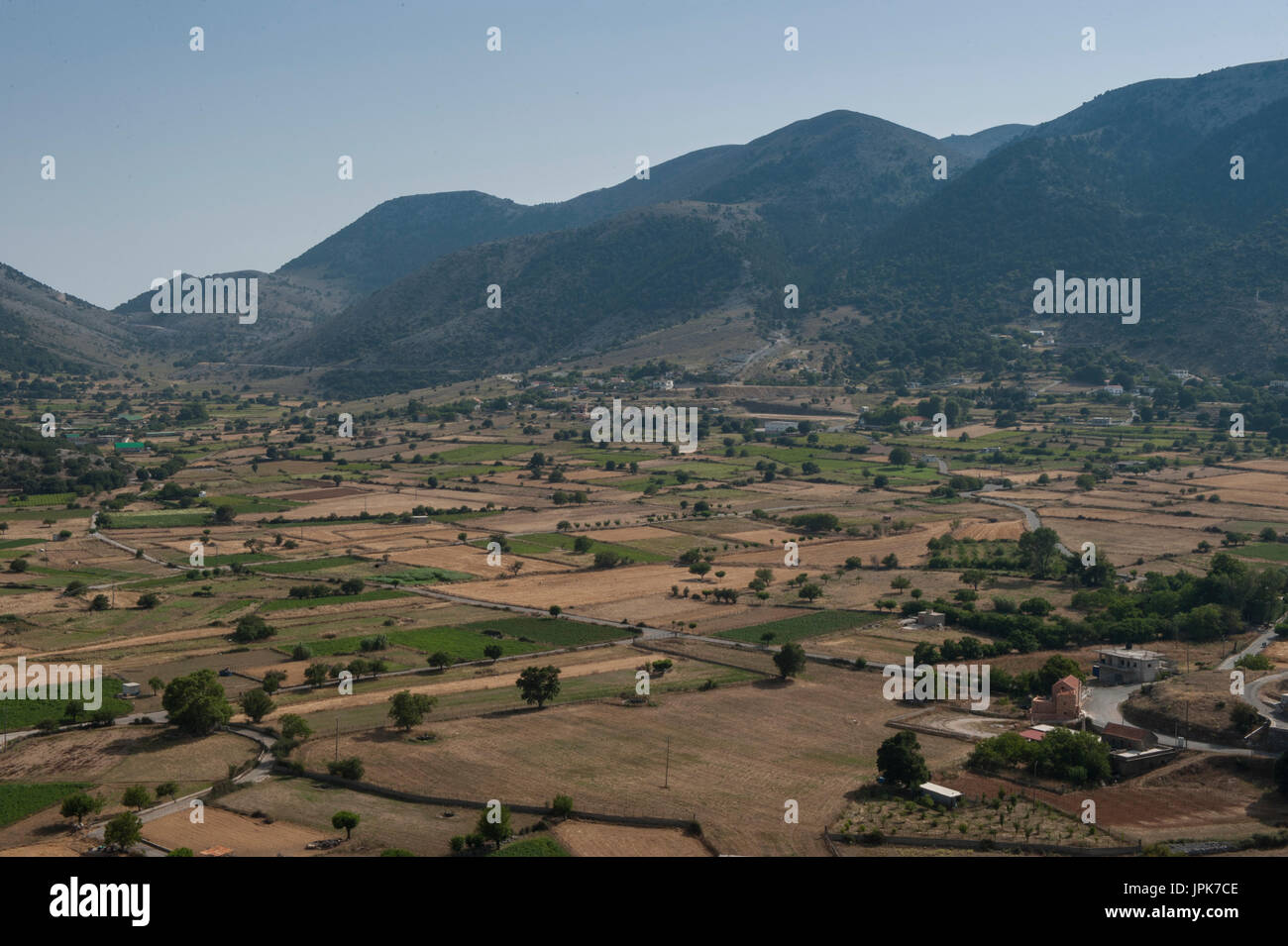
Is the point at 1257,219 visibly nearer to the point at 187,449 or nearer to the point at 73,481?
the point at 187,449

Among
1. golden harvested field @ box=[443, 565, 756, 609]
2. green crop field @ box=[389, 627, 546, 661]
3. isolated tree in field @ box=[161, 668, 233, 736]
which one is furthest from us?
golden harvested field @ box=[443, 565, 756, 609]

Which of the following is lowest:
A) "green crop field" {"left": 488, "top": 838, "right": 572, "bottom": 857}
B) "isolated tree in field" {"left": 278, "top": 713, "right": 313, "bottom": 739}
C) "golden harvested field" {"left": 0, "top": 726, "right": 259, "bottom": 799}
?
"green crop field" {"left": 488, "top": 838, "right": 572, "bottom": 857}

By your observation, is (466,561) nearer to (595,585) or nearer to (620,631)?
(595,585)

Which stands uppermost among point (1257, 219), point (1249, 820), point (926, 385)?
point (1257, 219)

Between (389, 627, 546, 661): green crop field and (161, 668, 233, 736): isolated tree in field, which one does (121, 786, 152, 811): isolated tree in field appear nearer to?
(161, 668, 233, 736): isolated tree in field

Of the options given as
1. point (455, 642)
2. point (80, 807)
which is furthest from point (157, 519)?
point (80, 807)

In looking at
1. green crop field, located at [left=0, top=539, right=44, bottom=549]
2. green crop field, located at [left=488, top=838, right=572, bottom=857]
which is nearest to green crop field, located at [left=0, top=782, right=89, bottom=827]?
green crop field, located at [left=488, top=838, right=572, bottom=857]

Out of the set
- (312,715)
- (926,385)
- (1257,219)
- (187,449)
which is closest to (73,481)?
(187,449)
